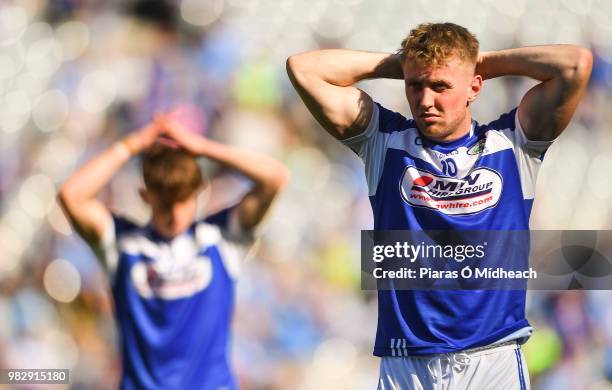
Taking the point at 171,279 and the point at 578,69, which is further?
the point at 171,279

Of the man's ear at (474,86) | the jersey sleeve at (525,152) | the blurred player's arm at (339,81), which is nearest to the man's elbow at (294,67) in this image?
the blurred player's arm at (339,81)

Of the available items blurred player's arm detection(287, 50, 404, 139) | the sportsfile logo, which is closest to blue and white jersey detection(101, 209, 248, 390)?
blurred player's arm detection(287, 50, 404, 139)

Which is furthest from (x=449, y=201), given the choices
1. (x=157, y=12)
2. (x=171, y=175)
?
(x=157, y=12)

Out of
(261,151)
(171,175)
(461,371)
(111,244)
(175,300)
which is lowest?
(461,371)

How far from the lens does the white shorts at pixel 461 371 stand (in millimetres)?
2213

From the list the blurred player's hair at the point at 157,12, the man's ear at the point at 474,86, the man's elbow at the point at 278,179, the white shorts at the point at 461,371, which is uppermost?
the blurred player's hair at the point at 157,12

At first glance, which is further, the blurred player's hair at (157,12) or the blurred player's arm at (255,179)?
the blurred player's hair at (157,12)

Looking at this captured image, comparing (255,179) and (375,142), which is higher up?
(375,142)

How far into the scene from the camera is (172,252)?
248 centimetres

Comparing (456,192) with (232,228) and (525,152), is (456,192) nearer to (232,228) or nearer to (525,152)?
(525,152)

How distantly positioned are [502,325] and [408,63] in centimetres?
71

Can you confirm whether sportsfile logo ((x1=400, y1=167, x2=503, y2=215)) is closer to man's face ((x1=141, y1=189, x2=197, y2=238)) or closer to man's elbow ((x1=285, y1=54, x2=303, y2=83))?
man's elbow ((x1=285, y1=54, x2=303, y2=83))

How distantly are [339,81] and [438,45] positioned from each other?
29cm

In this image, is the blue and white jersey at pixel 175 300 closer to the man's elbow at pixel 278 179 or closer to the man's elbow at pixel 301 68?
the man's elbow at pixel 278 179
